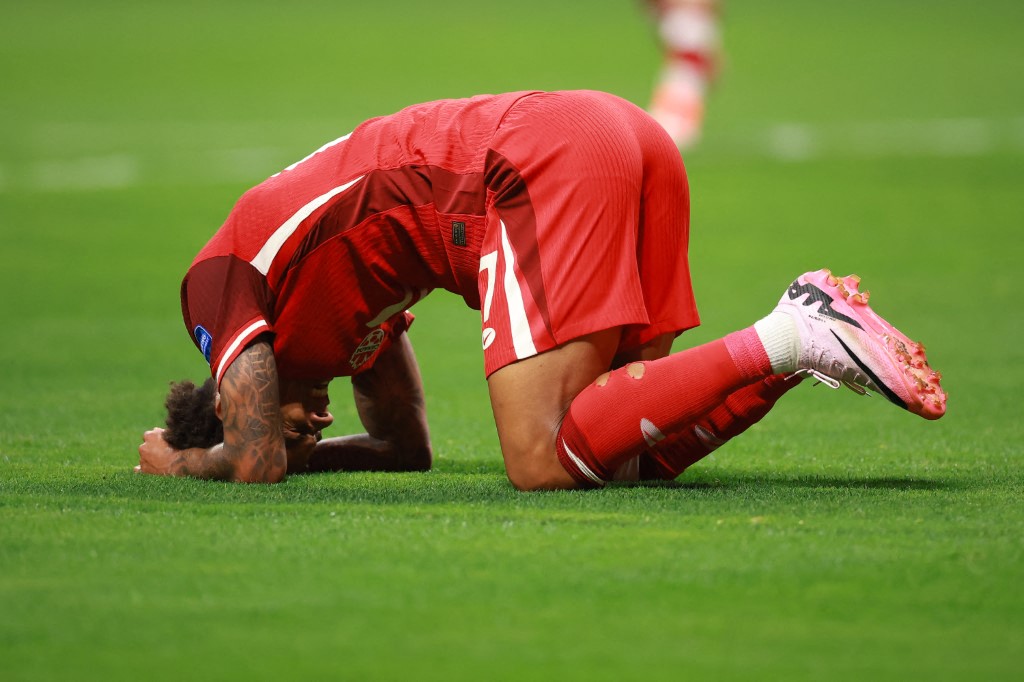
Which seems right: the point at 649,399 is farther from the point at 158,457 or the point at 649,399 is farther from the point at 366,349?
the point at 158,457

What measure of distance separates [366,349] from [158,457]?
693 millimetres

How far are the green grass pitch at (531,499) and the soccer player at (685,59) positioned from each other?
592 mm

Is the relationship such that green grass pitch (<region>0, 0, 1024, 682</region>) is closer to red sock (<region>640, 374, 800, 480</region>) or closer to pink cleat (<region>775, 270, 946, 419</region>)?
red sock (<region>640, 374, 800, 480</region>)

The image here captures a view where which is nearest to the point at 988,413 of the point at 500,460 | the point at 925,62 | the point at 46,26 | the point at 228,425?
the point at 500,460

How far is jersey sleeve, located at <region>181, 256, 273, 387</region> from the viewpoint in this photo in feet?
15.1

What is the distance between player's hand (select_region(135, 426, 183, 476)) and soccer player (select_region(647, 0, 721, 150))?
10.4 metres

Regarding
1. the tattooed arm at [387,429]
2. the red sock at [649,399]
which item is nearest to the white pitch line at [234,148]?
the tattooed arm at [387,429]

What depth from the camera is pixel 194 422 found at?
15.9ft

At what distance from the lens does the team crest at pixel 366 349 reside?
192 inches

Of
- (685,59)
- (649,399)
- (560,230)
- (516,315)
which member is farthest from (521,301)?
(685,59)

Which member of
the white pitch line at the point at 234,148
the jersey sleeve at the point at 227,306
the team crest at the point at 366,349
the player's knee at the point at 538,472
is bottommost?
the white pitch line at the point at 234,148

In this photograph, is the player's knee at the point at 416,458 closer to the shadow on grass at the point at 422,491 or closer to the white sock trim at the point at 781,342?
the shadow on grass at the point at 422,491

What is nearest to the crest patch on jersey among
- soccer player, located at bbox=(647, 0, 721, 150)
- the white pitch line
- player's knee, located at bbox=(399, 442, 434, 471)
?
player's knee, located at bbox=(399, 442, 434, 471)

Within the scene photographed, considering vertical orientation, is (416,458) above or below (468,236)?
below
